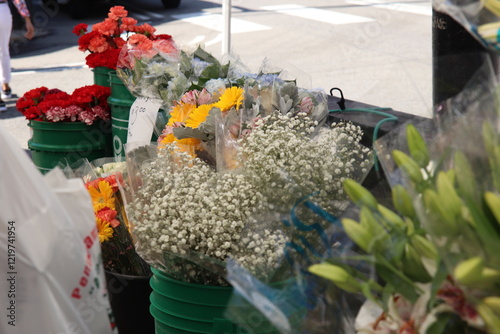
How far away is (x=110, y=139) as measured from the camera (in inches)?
147

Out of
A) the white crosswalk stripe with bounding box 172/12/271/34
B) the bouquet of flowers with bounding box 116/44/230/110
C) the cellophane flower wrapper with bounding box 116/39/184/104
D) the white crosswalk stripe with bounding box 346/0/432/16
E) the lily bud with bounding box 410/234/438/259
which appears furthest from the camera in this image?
the white crosswalk stripe with bounding box 346/0/432/16

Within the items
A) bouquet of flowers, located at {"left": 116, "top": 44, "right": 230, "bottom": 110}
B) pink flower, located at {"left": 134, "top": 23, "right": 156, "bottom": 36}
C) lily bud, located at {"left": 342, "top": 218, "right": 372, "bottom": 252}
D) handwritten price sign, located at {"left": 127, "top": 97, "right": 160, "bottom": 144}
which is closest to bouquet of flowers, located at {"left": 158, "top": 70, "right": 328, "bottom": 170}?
bouquet of flowers, located at {"left": 116, "top": 44, "right": 230, "bottom": 110}

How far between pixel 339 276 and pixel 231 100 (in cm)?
115

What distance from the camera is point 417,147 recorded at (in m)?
1.12

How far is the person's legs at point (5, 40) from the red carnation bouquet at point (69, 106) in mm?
3484

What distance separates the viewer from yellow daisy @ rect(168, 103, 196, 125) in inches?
89.2

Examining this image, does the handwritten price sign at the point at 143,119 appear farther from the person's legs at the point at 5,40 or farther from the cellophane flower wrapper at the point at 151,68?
the person's legs at the point at 5,40

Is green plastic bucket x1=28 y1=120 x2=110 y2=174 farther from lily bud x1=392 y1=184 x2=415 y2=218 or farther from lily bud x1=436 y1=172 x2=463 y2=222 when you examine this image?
lily bud x1=436 y1=172 x2=463 y2=222

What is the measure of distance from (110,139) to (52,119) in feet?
1.11

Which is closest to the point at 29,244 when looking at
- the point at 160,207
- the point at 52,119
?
the point at 160,207

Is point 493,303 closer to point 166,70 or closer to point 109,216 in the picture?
point 109,216

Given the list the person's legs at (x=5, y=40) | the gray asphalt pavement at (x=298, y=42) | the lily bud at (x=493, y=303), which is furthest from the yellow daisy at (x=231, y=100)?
the person's legs at (x=5, y=40)

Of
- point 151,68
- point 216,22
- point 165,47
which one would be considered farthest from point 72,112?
point 216,22

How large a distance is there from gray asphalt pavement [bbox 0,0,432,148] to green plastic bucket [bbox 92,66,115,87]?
2409 mm
